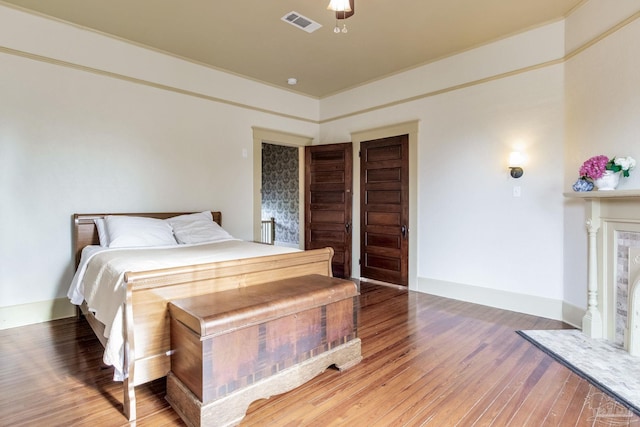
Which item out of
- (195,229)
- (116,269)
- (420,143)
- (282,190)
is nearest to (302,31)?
(420,143)

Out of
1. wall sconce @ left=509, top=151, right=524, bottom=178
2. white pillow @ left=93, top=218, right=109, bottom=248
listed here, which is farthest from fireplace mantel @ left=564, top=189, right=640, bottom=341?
white pillow @ left=93, top=218, right=109, bottom=248

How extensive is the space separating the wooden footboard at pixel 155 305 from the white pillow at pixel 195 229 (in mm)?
1550

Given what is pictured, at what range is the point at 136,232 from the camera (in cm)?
321

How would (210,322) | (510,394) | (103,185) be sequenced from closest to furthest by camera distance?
1. (210,322)
2. (510,394)
3. (103,185)

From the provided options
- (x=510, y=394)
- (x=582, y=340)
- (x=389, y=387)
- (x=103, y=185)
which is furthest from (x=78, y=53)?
(x=582, y=340)

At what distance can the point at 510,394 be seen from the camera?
79.4 inches

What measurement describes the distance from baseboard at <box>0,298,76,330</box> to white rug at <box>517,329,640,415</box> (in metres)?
4.44

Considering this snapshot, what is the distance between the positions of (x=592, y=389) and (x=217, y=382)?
230cm

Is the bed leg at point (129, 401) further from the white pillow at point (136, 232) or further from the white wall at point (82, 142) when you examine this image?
the white wall at point (82, 142)

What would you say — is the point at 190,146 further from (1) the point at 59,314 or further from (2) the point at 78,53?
(1) the point at 59,314

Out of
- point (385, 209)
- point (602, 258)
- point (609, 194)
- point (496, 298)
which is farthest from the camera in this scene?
point (385, 209)

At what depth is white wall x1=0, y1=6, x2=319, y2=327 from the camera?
3.08m

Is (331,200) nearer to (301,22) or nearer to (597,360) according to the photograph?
(301,22)

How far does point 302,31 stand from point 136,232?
106 inches
